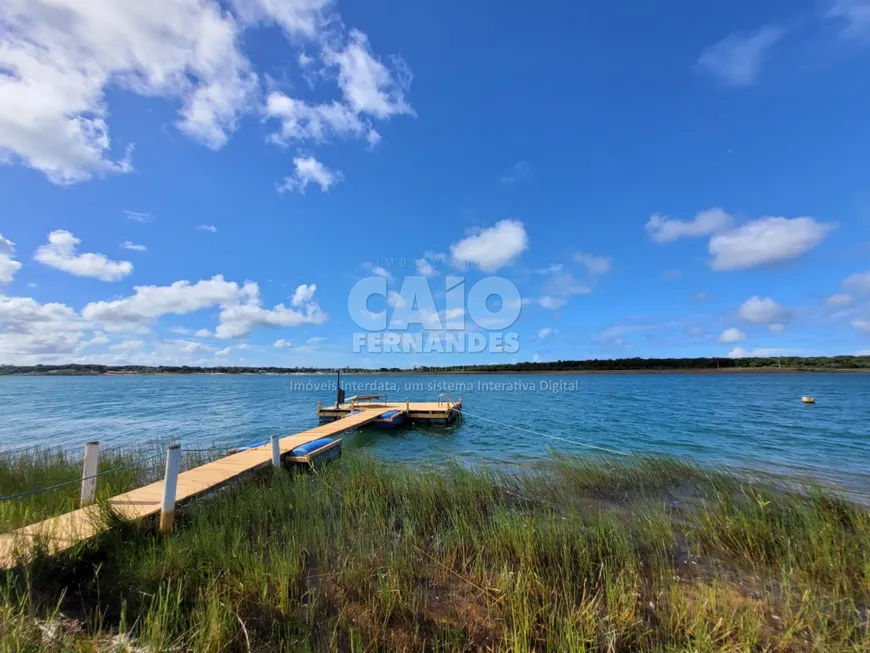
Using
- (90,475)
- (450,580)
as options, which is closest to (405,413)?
(90,475)

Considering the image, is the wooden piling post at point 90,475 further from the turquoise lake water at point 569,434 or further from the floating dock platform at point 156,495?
the turquoise lake water at point 569,434

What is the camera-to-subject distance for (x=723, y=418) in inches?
965

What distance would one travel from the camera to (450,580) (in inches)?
178

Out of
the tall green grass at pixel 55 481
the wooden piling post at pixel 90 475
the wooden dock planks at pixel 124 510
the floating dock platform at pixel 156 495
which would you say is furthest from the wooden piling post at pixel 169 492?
the wooden piling post at pixel 90 475

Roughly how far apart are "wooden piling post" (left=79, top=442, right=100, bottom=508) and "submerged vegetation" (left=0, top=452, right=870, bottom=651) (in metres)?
1.66

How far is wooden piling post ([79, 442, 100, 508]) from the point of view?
621 centimetres

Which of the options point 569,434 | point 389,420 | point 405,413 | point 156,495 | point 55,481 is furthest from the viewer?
point 405,413

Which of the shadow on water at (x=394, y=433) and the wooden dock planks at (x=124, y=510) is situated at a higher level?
the wooden dock planks at (x=124, y=510)

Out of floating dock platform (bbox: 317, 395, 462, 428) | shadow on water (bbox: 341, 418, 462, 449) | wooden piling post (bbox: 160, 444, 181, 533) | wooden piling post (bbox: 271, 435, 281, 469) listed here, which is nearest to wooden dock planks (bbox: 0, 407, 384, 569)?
wooden piling post (bbox: 271, 435, 281, 469)

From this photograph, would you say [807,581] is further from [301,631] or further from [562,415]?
[562,415]

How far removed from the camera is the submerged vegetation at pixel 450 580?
338cm

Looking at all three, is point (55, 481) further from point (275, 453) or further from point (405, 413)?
point (405, 413)

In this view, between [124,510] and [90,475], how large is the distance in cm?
118

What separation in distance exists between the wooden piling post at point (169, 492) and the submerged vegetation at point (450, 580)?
325 millimetres
